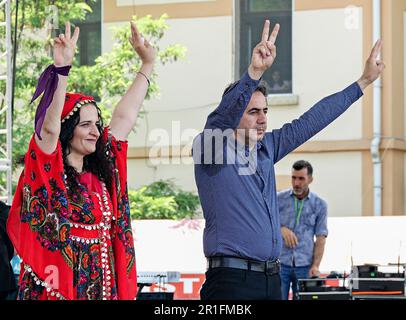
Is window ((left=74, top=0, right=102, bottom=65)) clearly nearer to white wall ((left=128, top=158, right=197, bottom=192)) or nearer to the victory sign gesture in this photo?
white wall ((left=128, top=158, right=197, bottom=192))

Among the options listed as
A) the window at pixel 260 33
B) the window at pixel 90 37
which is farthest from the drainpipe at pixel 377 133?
the window at pixel 90 37

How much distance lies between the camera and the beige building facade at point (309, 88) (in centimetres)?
718

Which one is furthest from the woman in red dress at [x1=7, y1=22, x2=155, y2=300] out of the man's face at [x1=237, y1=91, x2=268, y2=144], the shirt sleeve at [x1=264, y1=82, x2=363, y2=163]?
the shirt sleeve at [x1=264, y1=82, x2=363, y2=163]

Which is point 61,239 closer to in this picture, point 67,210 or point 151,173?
point 67,210

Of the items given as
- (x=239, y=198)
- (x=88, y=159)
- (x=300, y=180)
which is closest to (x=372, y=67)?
(x=239, y=198)

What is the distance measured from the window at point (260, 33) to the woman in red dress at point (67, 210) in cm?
420

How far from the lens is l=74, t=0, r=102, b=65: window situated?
7250 millimetres

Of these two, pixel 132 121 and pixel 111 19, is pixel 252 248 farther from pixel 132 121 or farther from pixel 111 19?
pixel 111 19

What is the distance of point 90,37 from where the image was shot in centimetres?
743

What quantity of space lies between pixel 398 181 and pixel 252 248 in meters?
4.16

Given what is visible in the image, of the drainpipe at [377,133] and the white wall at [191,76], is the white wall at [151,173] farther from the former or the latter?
the drainpipe at [377,133]

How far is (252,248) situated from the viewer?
3.25 meters

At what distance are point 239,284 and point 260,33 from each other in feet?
13.5
